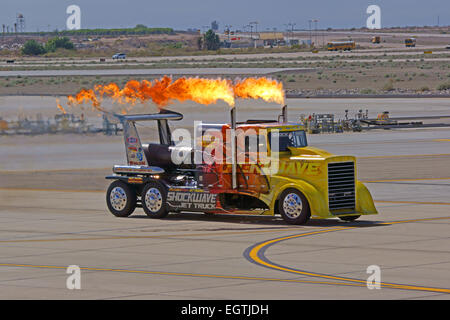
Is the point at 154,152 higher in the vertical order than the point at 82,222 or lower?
higher

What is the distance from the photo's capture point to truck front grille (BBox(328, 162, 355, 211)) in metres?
26.0

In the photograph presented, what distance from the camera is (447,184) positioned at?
3672cm

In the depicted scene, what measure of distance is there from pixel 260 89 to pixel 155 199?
4828 millimetres

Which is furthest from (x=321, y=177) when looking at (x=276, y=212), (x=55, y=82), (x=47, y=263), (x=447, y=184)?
(x=55, y=82)

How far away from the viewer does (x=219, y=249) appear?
22.6 meters

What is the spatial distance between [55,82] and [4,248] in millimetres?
101494

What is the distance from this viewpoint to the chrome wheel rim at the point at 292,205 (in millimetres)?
25969

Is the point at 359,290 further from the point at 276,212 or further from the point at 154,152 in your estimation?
the point at 154,152

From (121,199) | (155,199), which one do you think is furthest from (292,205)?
(121,199)

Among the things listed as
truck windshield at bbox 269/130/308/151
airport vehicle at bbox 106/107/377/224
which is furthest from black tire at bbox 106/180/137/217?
truck windshield at bbox 269/130/308/151

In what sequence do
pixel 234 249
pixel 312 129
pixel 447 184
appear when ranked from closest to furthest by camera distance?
pixel 234 249 → pixel 447 184 → pixel 312 129

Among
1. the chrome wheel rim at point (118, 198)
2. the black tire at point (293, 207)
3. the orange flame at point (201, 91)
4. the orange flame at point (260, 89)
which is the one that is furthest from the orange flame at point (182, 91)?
the black tire at point (293, 207)

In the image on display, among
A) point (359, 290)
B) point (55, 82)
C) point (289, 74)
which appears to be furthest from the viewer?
point (289, 74)

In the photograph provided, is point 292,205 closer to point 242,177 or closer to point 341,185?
point 341,185
